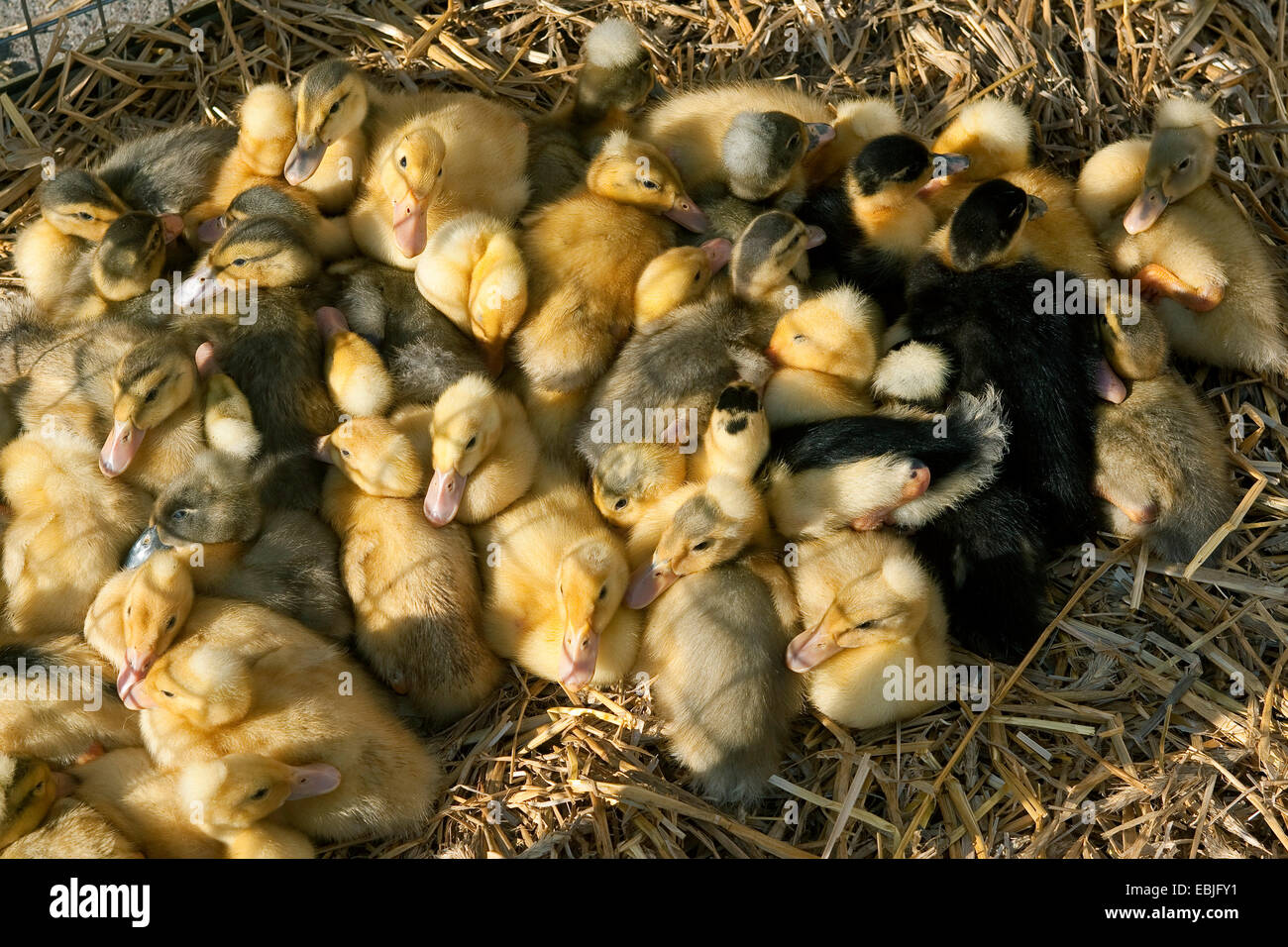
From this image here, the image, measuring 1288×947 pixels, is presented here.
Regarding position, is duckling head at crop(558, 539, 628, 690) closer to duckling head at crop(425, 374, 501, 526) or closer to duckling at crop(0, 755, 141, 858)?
duckling head at crop(425, 374, 501, 526)

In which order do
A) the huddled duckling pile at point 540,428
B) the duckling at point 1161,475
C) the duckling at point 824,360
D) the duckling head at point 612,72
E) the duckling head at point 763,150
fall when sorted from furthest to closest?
the duckling head at point 612,72
the duckling head at point 763,150
the duckling at point 824,360
the duckling at point 1161,475
the huddled duckling pile at point 540,428

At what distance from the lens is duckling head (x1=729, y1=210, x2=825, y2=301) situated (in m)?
3.79

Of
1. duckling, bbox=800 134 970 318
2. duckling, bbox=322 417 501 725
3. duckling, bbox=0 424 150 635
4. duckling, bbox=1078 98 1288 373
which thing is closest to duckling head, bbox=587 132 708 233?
duckling, bbox=800 134 970 318

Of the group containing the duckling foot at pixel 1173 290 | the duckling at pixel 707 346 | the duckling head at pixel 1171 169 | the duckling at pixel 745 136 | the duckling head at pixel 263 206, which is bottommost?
the duckling at pixel 707 346

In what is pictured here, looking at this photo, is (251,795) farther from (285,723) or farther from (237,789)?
(285,723)

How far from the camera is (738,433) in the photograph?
3.48 metres

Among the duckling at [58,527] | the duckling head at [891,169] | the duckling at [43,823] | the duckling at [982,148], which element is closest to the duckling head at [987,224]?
A: the duckling head at [891,169]

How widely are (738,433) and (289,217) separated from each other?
5.43ft

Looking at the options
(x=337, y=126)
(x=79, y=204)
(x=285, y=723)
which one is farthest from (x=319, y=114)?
(x=285, y=723)

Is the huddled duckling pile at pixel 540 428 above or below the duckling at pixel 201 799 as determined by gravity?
above

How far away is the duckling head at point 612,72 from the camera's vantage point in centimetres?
427

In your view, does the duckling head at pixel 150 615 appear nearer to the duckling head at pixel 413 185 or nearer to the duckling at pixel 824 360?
the duckling head at pixel 413 185

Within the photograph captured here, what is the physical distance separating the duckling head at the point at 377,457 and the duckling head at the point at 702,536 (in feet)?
2.42
